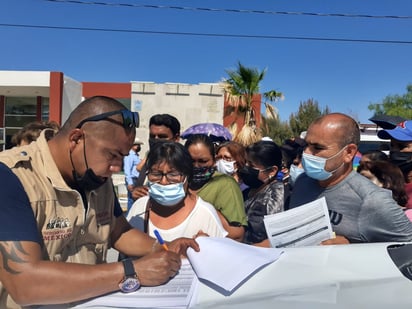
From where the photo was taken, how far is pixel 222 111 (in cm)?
1773

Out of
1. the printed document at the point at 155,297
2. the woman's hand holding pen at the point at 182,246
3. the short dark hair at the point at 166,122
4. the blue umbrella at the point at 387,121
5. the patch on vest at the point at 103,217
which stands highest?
the blue umbrella at the point at 387,121

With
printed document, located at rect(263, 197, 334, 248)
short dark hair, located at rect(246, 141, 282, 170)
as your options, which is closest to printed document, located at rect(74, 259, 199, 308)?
printed document, located at rect(263, 197, 334, 248)

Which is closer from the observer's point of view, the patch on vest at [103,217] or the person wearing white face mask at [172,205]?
the patch on vest at [103,217]

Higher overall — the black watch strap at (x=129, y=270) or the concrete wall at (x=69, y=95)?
the concrete wall at (x=69, y=95)

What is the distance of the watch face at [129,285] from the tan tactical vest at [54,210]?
0.31 metres

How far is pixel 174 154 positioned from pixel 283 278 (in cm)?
128

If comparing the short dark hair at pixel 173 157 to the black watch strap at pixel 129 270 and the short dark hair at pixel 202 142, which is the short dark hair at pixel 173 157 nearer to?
the short dark hair at pixel 202 142

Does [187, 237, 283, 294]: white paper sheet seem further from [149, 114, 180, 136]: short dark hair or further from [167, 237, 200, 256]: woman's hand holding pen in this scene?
[149, 114, 180, 136]: short dark hair

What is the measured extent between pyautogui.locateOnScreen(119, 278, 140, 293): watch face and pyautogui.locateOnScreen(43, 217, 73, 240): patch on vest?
313mm

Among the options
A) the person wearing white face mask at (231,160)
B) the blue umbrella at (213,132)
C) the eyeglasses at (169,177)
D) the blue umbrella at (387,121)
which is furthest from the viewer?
the blue umbrella at (213,132)

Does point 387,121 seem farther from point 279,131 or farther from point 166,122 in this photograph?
point 279,131

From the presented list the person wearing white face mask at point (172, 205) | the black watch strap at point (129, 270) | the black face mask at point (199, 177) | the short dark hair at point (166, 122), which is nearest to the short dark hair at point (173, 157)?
the person wearing white face mask at point (172, 205)

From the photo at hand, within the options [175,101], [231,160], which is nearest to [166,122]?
[231,160]

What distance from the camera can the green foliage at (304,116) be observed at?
26.0 metres
